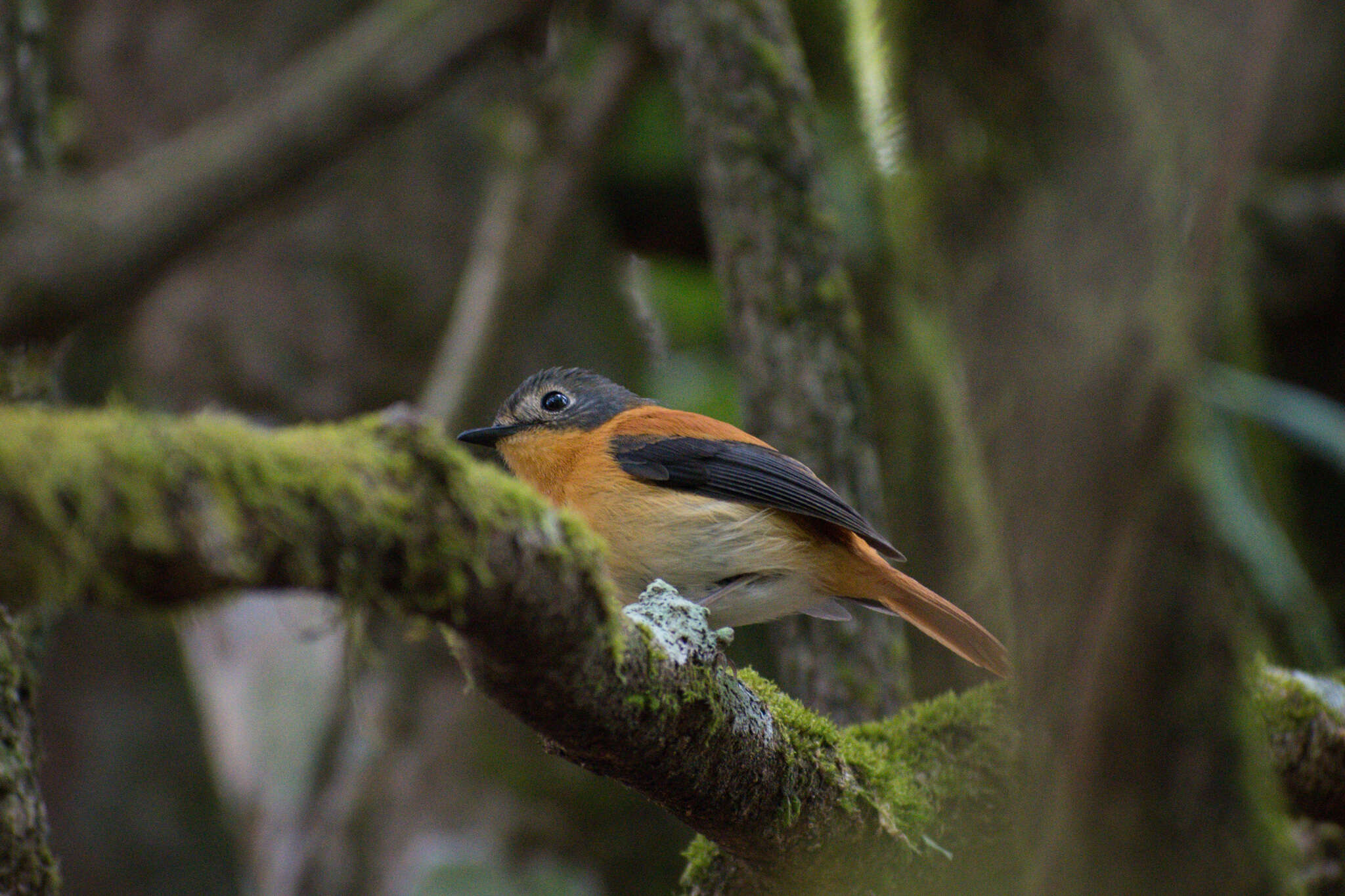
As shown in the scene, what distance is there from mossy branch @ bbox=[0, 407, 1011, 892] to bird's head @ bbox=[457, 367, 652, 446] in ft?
6.05

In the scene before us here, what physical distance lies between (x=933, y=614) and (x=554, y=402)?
1497 mm

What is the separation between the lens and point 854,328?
457cm

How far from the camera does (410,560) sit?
1.45 m

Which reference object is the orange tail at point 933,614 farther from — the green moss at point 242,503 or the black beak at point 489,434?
the green moss at point 242,503

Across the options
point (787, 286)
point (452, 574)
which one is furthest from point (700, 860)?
point (787, 286)

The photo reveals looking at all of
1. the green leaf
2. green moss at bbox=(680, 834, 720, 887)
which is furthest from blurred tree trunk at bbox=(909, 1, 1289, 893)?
the green leaf

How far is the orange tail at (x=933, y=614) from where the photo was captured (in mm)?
3732

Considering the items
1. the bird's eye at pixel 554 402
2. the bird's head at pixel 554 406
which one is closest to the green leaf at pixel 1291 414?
the bird's head at pixel 554 406

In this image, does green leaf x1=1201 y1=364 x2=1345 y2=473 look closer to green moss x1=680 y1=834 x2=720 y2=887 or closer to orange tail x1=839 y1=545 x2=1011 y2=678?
orange tail x1=839 y1=545 x2=1011 y2=678

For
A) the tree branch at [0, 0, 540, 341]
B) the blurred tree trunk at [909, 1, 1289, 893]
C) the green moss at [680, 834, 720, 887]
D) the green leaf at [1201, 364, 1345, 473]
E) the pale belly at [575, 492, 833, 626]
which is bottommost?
the green leaf at [1201, 364, 1345, 473]

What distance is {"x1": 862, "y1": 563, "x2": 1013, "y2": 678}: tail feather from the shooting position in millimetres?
3734

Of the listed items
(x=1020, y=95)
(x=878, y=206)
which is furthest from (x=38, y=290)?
(x=1020, y=95)

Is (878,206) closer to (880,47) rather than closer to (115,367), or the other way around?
(880,47)

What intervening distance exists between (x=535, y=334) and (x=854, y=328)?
307 cm
